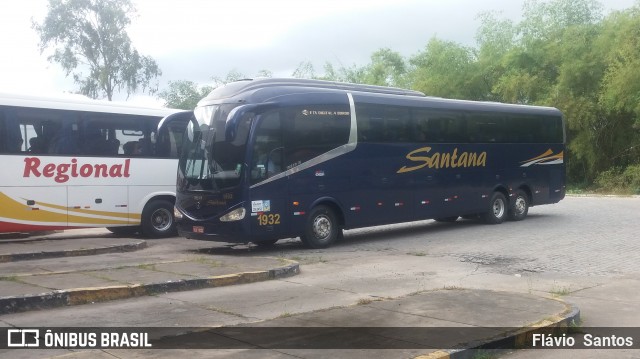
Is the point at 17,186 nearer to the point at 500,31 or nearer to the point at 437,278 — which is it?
the point at 437,278

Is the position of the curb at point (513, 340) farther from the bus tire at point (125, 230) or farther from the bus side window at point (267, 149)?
the bus tire at point (125, 230)

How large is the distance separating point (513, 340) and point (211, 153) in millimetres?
8134

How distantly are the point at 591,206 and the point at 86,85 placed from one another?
1359 inches

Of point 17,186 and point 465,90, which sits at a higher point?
point 465,90

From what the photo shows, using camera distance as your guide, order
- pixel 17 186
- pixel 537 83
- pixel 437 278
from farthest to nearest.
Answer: pixel 537 83
pixel 17 186
pixel 437 278

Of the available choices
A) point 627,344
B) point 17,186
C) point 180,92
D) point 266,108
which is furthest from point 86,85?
point 627,344

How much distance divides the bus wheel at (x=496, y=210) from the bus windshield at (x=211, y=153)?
28.6 ft

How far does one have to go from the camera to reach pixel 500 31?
133 feet

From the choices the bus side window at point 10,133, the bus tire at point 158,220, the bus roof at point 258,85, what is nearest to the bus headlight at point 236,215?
the bus roof at point 258,85

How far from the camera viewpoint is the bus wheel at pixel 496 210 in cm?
1886

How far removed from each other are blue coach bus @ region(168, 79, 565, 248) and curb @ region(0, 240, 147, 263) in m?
1.23

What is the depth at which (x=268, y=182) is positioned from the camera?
525 inches

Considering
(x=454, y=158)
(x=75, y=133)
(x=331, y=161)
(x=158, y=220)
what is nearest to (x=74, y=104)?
(x=75, y=133)

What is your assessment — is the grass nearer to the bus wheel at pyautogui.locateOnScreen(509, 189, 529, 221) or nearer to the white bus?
the white bus
